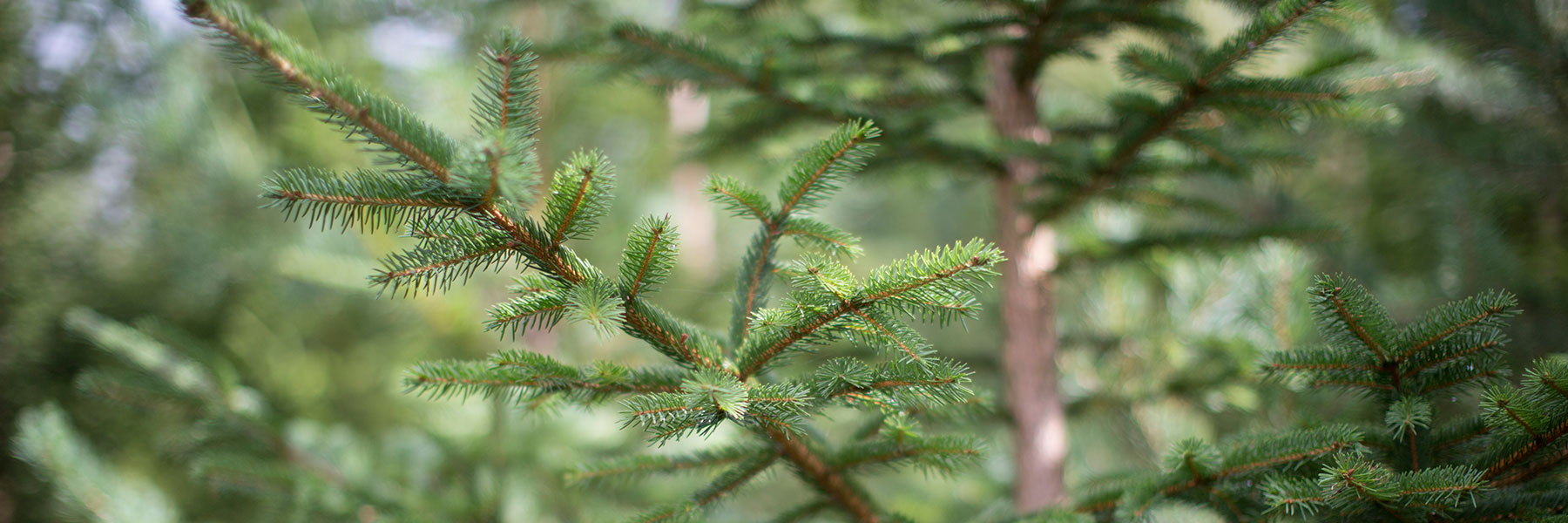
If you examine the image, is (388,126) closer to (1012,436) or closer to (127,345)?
(1012,436)

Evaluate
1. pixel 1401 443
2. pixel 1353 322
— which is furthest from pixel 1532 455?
pixel 1353 322

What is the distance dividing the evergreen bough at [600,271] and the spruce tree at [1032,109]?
2.12 feet

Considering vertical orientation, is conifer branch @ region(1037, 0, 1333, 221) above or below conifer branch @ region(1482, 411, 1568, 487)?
above

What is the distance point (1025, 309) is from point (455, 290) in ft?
8.92

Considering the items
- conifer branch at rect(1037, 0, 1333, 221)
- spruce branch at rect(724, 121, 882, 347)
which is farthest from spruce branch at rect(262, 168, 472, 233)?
conifer branch at rect(1037, 0, 1333, 221)

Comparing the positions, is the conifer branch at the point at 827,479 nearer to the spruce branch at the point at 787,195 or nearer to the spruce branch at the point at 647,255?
the spruce branch at the point at 787,195

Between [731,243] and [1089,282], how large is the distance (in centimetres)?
393

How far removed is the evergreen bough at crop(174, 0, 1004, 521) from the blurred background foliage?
28cm

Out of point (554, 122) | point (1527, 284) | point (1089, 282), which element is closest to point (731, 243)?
point (554, 122)

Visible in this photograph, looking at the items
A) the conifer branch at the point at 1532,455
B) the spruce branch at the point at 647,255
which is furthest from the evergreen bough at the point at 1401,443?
the spruce branch at the point at 647,255

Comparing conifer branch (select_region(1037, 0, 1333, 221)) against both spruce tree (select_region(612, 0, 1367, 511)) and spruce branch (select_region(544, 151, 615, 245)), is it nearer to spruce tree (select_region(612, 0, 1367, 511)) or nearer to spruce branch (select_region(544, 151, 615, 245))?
spruce tree (select_region(612, 0, 1367, 511))

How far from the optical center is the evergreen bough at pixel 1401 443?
878mm

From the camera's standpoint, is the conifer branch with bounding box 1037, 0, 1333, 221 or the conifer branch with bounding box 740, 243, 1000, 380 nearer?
the conifer branch with bounding box 740, 243, 1000, 380

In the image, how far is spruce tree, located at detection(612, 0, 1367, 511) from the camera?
4.48 ft
